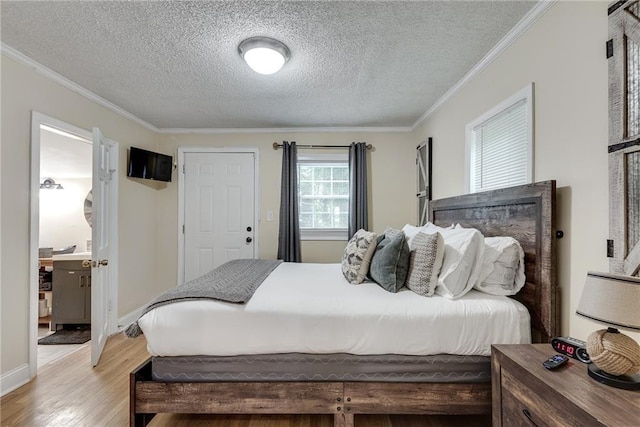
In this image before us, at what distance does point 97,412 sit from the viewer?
1964 mm

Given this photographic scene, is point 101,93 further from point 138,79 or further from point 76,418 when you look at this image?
point 76,418

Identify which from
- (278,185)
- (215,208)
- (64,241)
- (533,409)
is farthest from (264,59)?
(64,241)

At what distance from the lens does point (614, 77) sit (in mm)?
1301

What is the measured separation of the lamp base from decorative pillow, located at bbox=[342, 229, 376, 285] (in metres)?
1.32

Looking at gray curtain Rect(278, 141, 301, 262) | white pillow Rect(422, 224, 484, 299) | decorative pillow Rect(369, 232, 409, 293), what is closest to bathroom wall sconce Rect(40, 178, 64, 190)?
gray curtain Rect(278, 141, 301, 262)

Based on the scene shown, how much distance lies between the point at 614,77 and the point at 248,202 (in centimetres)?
369

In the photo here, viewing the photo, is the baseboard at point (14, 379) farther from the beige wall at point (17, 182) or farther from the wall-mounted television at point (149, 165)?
the wall-mounted television at point (149, 165)

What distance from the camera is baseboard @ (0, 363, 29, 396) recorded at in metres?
2.13

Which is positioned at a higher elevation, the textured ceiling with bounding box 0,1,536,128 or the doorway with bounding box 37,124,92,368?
the textured ceiling with bounding box 0,1,536,128

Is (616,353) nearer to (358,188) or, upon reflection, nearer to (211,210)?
(358,188)

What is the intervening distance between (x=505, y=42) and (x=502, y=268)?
151 centimetres

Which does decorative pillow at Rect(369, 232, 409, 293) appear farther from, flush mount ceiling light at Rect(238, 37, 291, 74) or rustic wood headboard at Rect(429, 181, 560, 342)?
flush mount ceiling light at Rect(238, 37, 291, 74)

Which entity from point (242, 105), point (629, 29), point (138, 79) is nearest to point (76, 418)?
point (138, 79)

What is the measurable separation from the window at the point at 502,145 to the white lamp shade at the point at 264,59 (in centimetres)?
163
